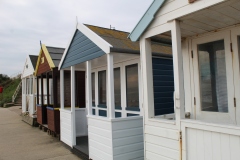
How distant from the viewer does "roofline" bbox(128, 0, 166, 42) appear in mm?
2936

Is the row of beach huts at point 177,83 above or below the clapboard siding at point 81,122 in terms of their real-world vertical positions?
above

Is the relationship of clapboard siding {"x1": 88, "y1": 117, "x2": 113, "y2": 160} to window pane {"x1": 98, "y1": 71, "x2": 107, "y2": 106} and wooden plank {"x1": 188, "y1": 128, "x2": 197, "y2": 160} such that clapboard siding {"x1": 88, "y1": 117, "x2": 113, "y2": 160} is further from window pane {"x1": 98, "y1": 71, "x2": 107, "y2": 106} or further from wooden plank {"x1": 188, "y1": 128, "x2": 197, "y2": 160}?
window pane {"x1": 98, "y1": 71, "x2": 107, "y2": 106}

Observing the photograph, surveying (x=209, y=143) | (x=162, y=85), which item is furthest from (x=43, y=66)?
(x=209, y=143)

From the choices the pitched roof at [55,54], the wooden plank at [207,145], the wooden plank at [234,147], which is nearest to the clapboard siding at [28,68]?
the pitched roof at [55,54]

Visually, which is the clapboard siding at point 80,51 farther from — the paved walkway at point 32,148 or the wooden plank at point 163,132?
the paved walkway at point 32,148

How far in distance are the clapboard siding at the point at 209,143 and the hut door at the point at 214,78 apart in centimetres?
82

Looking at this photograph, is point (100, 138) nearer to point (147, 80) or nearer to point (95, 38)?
point (147, 80)

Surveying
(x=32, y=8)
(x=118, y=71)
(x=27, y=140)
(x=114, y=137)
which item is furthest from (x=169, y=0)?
(x=32, y=8)

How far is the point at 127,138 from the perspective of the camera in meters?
4.15

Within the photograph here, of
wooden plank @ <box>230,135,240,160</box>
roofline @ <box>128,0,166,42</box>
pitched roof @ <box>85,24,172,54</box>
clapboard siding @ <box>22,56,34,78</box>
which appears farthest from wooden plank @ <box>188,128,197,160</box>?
clapboard siding @ <box>22,56,34,78</box>

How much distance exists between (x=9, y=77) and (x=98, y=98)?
35.6 m

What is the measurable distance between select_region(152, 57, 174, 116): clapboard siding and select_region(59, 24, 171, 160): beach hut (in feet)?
0.87

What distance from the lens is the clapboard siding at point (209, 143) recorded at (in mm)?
2113

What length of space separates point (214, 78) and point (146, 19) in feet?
4.81
